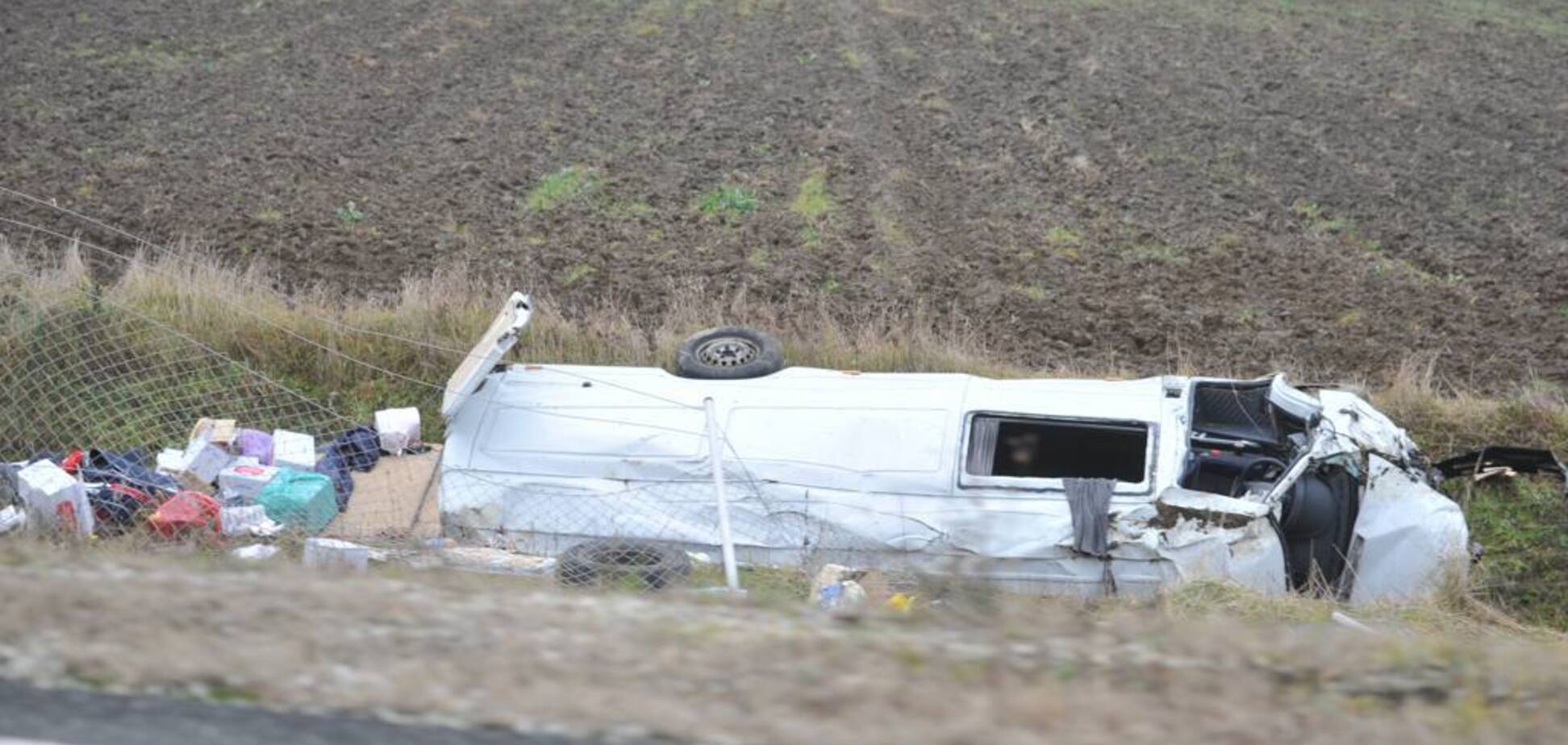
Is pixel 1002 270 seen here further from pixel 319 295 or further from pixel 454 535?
pixel 454 535

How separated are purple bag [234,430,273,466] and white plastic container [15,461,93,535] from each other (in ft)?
3.86

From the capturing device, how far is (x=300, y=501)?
8.95m

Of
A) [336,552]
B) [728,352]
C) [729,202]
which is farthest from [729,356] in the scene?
[729,202]

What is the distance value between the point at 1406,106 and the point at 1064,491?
1630cm

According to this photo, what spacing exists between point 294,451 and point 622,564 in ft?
9.92

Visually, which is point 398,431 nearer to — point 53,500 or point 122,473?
point 122,473

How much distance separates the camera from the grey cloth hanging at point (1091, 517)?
26.2ft

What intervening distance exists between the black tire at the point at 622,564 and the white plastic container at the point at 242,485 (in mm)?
2231

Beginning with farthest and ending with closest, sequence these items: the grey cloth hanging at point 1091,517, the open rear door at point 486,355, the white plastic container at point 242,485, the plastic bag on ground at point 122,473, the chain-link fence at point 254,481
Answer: the plastic bag on ground at point 122,473 → the white plastic container at point 242,485 → the open rear door at point 486,355 → the chain-link fence at point 254,481 → the grey cloth hanging at point 1091,517

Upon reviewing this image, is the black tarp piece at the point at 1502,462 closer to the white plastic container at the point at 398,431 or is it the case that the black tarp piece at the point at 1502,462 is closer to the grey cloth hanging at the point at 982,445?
the grey cloth hanging at the point at 982,445

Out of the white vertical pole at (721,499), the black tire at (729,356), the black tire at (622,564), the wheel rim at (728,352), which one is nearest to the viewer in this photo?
the white vertical pole at (721,499)

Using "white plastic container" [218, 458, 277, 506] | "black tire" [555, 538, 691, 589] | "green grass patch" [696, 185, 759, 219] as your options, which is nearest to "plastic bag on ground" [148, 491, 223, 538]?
"white plastic container" [218, 458, 277, 506]

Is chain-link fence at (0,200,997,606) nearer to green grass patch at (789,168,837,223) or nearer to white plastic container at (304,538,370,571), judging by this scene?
white plastic container at (304,538,370,571)

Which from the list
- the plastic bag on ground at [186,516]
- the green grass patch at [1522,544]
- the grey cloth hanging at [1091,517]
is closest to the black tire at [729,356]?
the grey cloth hanging at [1091,517]
